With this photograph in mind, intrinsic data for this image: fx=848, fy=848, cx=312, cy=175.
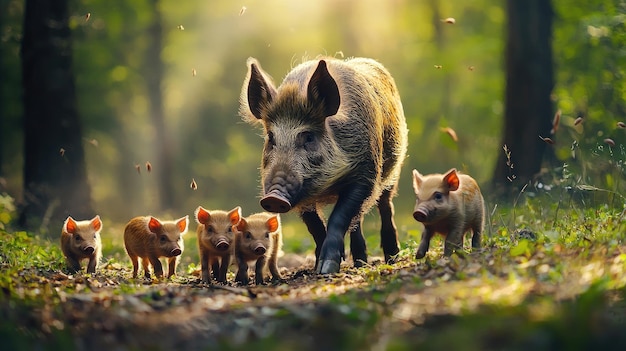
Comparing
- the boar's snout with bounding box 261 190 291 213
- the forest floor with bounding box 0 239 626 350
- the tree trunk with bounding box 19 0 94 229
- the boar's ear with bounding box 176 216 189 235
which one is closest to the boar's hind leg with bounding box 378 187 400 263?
the boar's ear with bounding box 176 216 189 235

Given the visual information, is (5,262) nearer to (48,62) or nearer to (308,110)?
(308,110)

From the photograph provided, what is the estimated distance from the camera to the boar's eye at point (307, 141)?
849 centimetres

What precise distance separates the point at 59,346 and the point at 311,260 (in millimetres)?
6280

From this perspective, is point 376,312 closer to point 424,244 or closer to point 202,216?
point 424,244

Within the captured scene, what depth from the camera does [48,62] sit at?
1361 centimetres

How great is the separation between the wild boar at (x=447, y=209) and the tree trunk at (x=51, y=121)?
6.74 meters

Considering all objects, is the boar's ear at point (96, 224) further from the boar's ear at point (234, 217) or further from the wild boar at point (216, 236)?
the boar's ear at point (234, 217)

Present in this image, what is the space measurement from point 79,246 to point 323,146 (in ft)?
8.91

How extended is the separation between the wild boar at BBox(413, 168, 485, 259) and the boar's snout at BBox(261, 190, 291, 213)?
117cm

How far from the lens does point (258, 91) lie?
8.98 m

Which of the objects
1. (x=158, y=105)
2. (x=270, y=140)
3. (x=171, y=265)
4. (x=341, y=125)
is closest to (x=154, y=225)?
(x=171, y=265)

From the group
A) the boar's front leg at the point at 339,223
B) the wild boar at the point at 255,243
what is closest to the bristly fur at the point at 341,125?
the boar's front leg at the point at 339,223

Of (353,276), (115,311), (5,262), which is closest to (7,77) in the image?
(5,262)

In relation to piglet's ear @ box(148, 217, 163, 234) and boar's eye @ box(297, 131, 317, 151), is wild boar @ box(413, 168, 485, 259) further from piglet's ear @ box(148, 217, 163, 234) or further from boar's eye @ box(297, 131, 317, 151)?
piglet's ear @ box(148, 217, 163, 234)
